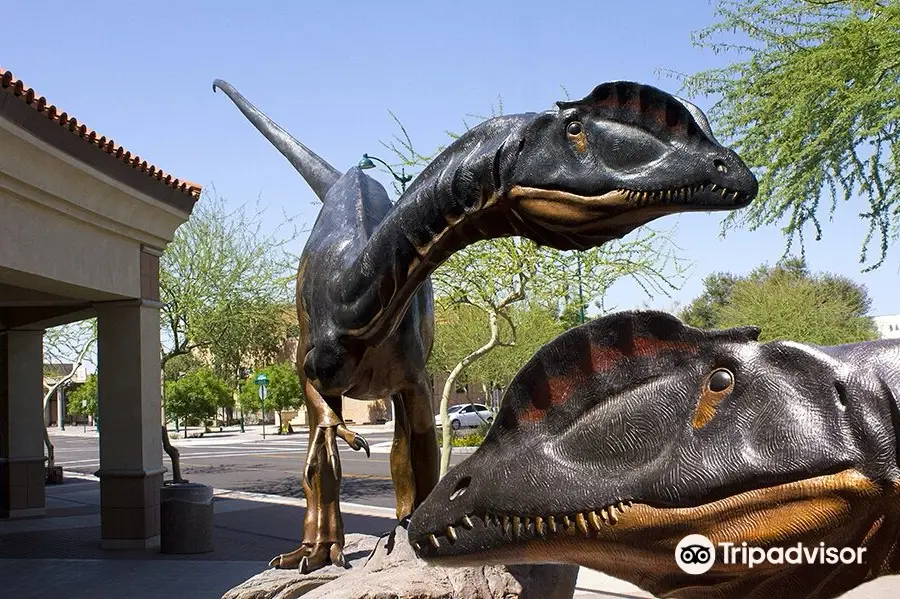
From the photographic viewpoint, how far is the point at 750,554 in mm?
1148

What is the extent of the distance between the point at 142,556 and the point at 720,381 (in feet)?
33.4

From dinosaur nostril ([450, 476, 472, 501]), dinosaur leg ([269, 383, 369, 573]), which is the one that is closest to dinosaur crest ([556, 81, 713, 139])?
dinosaur nostril ([450, 476, 472, 501])

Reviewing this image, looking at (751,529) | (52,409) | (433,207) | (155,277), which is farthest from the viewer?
(52,409)

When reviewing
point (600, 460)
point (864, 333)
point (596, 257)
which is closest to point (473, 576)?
point (600, 460)

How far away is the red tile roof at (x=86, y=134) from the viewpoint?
7.60 metres

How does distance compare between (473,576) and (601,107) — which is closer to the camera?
(601,107)

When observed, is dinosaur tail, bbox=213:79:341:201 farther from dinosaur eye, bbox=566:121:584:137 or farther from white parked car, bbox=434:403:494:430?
white parked car, bbox=434:403:494:430

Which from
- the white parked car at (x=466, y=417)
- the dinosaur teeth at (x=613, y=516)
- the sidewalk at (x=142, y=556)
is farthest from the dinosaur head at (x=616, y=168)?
the white parked car at (x=466, y=417)

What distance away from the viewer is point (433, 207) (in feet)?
8.06

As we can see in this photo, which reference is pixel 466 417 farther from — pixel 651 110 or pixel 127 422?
pixel 651 110

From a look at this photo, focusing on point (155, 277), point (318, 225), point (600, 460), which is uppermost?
point (155, 277)

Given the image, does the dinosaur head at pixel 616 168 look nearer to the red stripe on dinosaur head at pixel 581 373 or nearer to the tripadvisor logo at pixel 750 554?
the red stripe on dinosaur head at pixel 581 373

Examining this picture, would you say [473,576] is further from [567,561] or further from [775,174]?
[775,174]

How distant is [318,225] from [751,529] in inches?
135
